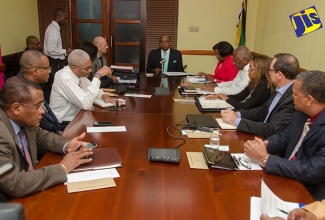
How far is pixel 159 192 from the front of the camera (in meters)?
1.42

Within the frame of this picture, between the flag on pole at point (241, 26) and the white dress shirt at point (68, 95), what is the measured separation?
372 cm

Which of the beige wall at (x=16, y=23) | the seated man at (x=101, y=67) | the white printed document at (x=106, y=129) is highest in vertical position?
the beige wall at (x=16, y=23)

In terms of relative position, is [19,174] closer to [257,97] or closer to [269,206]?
[269,206]

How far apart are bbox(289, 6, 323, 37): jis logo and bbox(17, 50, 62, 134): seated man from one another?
2.99m

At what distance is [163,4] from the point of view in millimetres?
5930

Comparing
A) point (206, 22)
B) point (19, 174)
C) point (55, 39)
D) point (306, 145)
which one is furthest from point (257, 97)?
point (55, 39)

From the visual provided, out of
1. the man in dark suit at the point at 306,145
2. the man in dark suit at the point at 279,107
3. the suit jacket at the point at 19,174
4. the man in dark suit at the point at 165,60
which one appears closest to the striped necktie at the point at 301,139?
the man in dark suit at the point at 306,145

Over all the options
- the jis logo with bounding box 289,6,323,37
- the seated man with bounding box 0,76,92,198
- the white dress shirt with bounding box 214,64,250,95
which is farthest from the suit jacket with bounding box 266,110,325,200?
the jis logo with bounding box 289,6,323,37

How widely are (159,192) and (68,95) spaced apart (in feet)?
5.58

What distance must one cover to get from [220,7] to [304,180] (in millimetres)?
4954

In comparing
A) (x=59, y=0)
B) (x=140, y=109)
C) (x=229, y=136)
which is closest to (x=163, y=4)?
(x=59, y=0)

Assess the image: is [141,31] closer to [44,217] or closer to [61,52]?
[61,52]

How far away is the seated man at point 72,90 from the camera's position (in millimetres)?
2766

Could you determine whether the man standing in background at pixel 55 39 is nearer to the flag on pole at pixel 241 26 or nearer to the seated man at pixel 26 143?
the flag on pole at pixel 241 26
